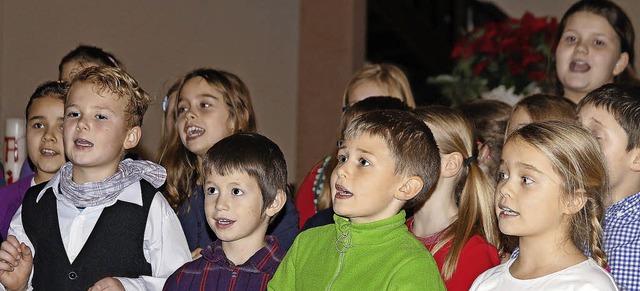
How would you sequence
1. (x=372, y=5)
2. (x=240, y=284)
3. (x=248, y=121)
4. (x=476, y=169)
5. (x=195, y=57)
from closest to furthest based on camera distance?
(x=240, y=284) < (x=476, y=169) < (x=248, y=121) < (x=195, y=57) < (x=372, y=5)

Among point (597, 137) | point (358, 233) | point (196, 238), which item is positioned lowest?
point (196, 238)

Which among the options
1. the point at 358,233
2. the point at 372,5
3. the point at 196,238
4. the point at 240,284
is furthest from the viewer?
the point at 372,5

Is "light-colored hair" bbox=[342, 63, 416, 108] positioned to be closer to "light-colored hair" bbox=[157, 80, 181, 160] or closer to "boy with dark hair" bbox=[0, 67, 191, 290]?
"light-colored hair" bbox=[157, 80, 181, 160]

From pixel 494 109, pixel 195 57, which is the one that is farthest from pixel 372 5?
pixel 494 109

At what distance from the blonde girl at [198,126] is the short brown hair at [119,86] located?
1.97 feet

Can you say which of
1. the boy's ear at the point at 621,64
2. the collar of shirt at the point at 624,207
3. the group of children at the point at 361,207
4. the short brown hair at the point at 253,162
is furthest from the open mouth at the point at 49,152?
the boy's ear at the point at 621,64

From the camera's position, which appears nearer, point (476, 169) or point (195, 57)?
point (476, 169)

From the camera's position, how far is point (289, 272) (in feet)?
10.9

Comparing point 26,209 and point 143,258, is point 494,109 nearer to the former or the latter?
point 143,258

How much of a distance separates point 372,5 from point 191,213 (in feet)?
13.8

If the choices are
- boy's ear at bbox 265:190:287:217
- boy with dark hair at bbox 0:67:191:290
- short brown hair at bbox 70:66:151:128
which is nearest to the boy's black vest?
boy with dark hair at bbox 0:67:191:290

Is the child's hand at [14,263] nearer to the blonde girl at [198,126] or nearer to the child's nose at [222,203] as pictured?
the child's nose at [222,203]

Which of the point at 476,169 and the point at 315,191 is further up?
the point at 476,169

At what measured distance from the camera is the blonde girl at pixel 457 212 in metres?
3.42
